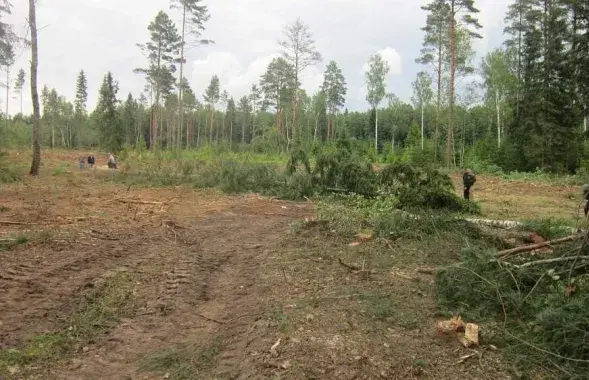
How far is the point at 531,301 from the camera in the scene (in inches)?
169

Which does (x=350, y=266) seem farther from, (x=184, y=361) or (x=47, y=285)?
(x=47, y=285)

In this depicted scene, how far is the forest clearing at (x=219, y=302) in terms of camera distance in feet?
11.5

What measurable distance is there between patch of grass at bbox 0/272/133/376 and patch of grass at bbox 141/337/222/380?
2.68 feet

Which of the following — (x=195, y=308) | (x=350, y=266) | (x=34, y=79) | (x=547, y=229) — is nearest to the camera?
(x=195, y=308)

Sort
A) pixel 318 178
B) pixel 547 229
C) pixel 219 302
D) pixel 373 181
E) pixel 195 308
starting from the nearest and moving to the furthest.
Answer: pixel 195 308
pixel 219 302
pixel 547 229
pixel 373 181
pixel 318 178

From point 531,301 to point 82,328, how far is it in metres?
4.46

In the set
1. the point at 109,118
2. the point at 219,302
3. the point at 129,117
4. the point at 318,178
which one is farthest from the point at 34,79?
the point at 129,117

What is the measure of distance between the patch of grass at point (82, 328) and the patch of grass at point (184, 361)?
816 mm

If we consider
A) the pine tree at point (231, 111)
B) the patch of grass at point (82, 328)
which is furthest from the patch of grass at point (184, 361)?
the pine tree at point (231, 111)

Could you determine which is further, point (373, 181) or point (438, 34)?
point (438, 34)

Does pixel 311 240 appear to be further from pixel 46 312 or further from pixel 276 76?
pixel 276 76

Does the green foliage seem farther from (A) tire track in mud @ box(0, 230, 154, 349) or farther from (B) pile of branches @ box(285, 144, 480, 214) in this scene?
(A) tire track in mud @ box(0, 230, 154, 349)

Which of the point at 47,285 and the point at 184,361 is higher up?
the point at 47,285

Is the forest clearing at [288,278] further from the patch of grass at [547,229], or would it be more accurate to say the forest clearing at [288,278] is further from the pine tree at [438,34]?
the pine tree at [438,34]
